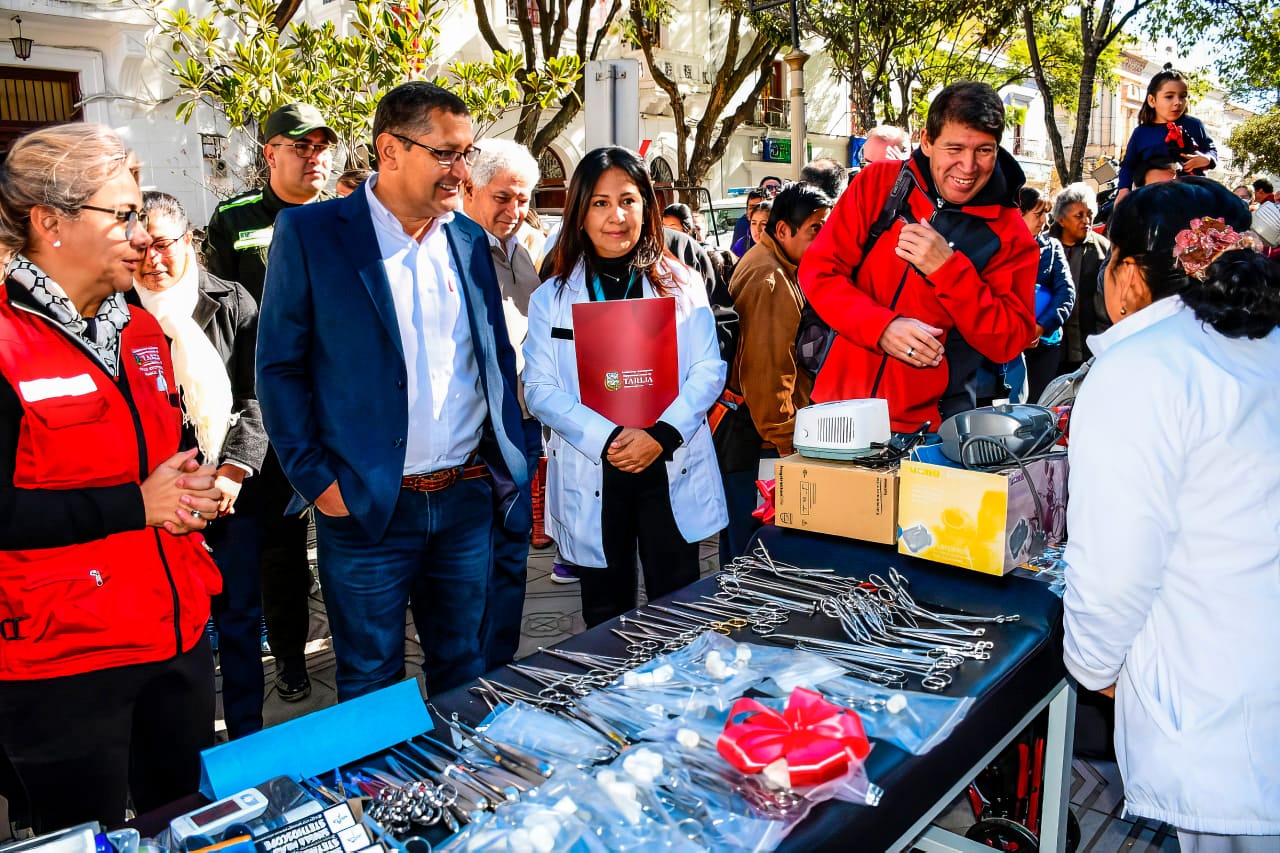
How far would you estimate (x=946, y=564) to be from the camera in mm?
2074

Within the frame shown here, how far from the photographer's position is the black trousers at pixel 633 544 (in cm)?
272

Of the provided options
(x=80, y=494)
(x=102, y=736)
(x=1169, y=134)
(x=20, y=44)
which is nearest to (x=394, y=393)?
(x=80, y=494)

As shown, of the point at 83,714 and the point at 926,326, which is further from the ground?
the point at 926,326

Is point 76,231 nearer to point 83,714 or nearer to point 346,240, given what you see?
point 346,240

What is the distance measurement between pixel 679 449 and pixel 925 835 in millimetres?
1200

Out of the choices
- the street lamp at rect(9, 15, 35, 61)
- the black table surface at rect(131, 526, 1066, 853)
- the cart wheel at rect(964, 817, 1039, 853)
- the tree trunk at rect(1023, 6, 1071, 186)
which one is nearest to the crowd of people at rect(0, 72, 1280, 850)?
the black table surface at rect(131, 526, 1066, 853)

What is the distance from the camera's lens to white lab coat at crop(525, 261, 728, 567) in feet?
8.80

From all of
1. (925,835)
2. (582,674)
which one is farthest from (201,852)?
(925,835)

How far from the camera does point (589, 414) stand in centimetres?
261

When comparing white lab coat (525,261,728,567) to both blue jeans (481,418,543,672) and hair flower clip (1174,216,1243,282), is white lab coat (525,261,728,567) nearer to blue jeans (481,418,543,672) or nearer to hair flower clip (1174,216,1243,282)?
blue jeans (481,418,543,672)

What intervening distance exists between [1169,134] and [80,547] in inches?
230

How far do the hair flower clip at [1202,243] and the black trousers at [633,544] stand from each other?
1505 mm

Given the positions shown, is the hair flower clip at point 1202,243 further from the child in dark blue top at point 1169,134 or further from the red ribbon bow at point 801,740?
the child in dark blue top at point 1169,134

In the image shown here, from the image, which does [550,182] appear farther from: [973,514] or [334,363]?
[973,514]
